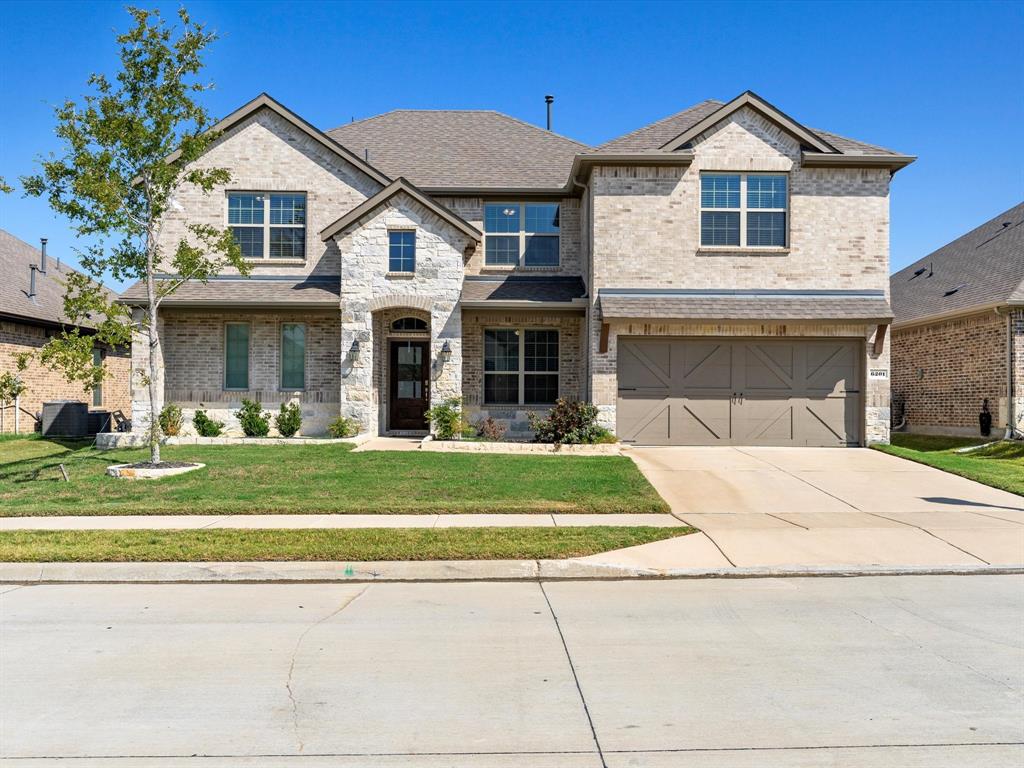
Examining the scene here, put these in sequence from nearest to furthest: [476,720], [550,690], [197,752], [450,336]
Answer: [197,752] < [476,720] < [550,690] < [450,336]

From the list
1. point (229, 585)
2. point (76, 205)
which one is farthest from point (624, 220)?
point (229, 585)

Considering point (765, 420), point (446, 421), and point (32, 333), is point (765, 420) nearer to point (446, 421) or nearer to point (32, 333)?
point (446, 421)

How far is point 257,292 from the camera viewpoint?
715 inches

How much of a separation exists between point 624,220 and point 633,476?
7.18 m

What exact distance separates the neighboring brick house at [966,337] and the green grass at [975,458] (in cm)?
76

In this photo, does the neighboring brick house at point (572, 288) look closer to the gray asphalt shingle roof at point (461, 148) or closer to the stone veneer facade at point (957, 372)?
the gray asphalt shingle roof at point (461, 148)

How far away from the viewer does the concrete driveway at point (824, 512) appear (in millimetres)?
7812

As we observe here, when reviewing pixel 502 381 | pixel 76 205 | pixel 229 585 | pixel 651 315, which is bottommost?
pixel 229 585

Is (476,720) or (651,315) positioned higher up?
(651,315)

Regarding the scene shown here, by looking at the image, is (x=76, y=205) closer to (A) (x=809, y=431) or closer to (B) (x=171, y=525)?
(B) (x=171, y=525)

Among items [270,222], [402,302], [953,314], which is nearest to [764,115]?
[953,314]

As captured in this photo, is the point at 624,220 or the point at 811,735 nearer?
the point at 811,735

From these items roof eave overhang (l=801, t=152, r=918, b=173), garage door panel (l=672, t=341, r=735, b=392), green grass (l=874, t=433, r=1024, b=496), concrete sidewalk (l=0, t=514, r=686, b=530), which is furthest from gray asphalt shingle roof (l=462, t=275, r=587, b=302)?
concrete sidewalk (l=0, t=514, r=686, b=530)

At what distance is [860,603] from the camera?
20.7 ft
